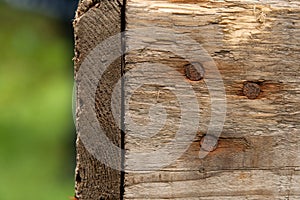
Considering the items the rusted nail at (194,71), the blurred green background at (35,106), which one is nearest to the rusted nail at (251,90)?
the rusted nail at (194,71)

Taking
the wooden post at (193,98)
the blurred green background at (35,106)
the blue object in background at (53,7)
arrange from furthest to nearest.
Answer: the blurred green background at (35,106) → the blue object in background at (53,7) → the wooden post at (193,98)

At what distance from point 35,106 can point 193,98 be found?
4.45 meters

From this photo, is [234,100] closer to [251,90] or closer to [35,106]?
[251,90]

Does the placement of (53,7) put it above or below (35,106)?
above

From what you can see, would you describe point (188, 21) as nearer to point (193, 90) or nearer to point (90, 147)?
point (193, 90)

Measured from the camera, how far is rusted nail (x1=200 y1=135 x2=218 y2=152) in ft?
5.95

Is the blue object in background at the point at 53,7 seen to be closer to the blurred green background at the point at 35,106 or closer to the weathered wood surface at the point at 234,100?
the blurred green background at the point at 35,106

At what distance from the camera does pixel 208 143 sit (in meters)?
1.81

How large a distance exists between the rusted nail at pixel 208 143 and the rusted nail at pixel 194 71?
0.14 m

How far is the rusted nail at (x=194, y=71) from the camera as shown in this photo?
5.87ft

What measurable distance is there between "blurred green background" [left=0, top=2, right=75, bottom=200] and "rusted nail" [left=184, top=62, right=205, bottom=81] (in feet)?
12.2

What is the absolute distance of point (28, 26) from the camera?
646 centimetres

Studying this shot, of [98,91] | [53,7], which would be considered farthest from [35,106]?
[98,91]

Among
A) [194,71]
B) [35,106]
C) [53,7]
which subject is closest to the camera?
[194,71]
